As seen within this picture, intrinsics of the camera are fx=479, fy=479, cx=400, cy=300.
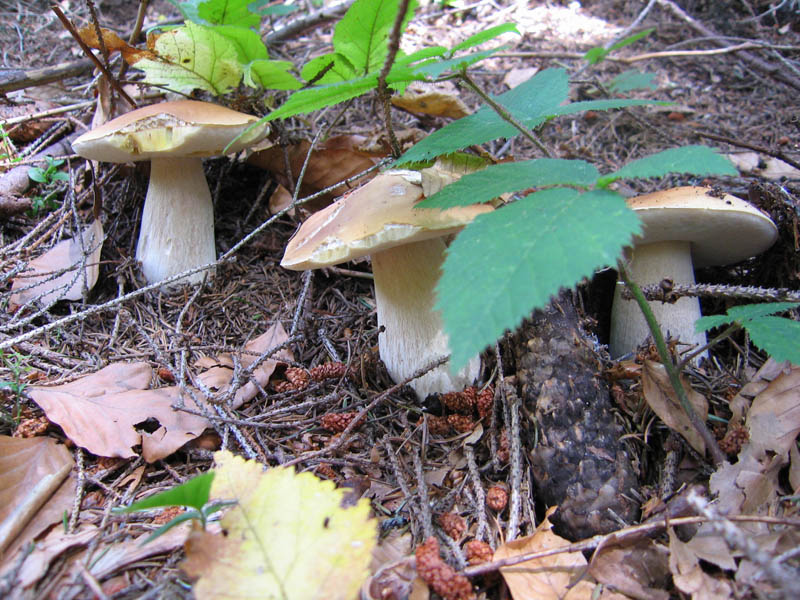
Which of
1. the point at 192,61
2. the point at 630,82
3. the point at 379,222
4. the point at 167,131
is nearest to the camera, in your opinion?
the point at 379,222

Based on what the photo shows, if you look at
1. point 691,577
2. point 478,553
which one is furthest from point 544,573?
point 691,577

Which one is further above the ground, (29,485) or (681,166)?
(681,166)

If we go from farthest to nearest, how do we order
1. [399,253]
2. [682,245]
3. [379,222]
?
[682,245], [399,253], [379,222]

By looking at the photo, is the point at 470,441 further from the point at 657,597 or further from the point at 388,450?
the point at 657,597

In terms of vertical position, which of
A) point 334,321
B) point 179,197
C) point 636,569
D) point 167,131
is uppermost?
point 167,131

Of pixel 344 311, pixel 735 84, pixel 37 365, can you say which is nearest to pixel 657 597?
pixel 344 311

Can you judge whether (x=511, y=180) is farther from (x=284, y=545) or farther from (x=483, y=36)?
(x=284, y=545)
